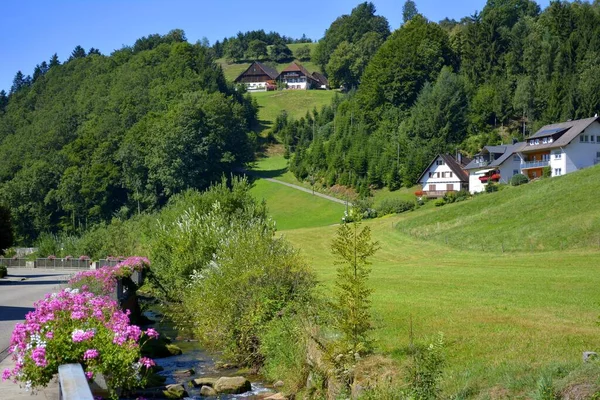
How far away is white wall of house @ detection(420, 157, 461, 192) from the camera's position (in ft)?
318

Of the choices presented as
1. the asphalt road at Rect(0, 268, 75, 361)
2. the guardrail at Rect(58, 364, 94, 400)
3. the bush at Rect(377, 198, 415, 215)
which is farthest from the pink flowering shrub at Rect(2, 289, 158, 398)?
the bush at Rect(377, 198, 415, 215)

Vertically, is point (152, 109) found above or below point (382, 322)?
above

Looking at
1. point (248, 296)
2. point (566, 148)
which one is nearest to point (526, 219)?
point (566, 148)

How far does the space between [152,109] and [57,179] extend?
25.0 meters

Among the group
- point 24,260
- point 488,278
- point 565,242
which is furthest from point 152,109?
point 488,278

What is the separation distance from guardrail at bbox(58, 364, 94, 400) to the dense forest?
9270 centimetres

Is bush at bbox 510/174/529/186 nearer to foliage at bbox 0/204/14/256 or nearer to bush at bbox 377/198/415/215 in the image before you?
bush at bbox 377/198/415/215

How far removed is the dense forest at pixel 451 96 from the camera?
102938mm

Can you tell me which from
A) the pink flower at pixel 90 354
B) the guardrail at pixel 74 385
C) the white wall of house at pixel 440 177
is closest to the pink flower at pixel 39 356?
the pink flower at pixel 90 354

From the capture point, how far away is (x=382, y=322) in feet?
69.5

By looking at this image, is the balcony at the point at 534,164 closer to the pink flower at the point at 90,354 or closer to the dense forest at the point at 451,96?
the dense forest at the point at 451,96

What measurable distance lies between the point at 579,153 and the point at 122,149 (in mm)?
70797

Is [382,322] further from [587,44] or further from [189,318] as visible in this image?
[587,44]

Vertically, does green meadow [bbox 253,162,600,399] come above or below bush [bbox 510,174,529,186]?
below
